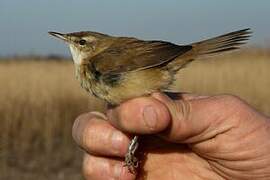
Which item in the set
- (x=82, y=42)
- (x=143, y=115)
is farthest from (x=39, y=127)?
(x=143, y=115)

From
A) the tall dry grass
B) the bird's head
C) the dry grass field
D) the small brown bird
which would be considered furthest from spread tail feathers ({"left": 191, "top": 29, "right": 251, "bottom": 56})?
the tall dry grass

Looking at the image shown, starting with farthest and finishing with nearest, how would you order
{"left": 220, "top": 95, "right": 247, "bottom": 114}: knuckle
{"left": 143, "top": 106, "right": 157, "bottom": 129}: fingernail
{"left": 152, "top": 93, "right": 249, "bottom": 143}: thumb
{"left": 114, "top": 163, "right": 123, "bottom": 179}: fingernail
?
{"left": 114, "top": 163, "right": 123, "bottom": 179}: fingernail → {"left": 220, "top": 95, "right": 247, "bottom": 114}: knuckle → {"left": 152, "top": 93, "right": 249, "bottom": 143}: thumb → {"left": 143, "top": 106, "right": 157, "bottom": 129}: fingernail

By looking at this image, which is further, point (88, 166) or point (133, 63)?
point (88, 166)

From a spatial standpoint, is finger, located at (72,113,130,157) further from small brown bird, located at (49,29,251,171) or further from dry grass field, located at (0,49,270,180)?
dry grass field, located at (0,49,270,180)

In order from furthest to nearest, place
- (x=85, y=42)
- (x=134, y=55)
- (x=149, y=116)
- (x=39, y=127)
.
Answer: (x=39, y=127) < (x=85, y=42) < (x=134, y=55) < (x=149, y=116)

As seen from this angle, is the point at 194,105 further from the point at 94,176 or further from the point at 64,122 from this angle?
the point at 64,122

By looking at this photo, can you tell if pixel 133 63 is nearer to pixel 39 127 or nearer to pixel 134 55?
pixel 134 55

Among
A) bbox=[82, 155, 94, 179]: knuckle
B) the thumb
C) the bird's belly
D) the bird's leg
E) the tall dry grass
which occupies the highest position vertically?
the bird's belly
